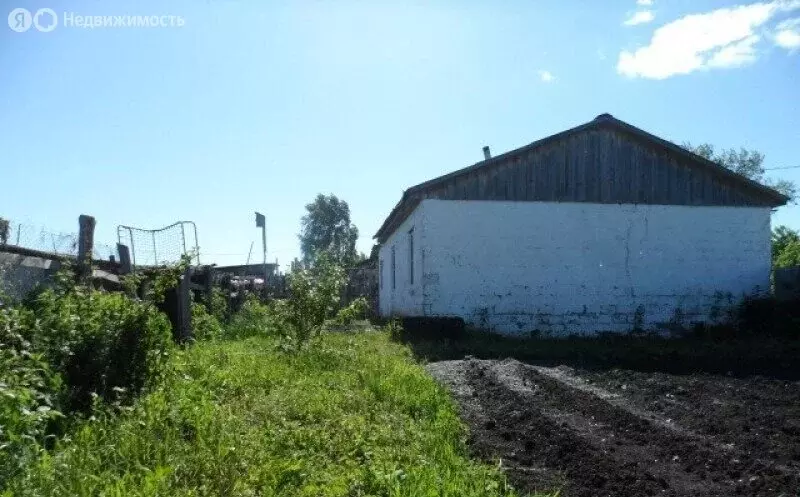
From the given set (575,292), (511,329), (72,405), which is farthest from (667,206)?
(72,405)

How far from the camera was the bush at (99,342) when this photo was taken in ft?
17.0

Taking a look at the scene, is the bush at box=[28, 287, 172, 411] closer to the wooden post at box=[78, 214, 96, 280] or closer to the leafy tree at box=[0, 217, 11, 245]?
the wooden post at box=[78, 214, 96, 280]

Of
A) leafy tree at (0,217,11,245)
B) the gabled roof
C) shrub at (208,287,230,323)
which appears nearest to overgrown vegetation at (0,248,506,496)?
leafy tree at (0,217,11,245)

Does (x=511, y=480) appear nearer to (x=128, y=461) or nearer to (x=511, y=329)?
(x=128, y=461)

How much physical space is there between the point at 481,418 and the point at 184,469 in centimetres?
286

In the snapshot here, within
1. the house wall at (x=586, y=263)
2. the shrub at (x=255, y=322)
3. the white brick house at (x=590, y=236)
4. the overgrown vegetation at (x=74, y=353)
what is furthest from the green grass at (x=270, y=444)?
the white brick house at (x=590, y=236)

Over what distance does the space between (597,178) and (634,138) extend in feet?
4.66

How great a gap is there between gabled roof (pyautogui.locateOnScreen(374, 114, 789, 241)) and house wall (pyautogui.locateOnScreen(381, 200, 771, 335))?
1.25ft

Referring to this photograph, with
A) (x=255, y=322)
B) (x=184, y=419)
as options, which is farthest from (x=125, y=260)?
(x=184, y=419)

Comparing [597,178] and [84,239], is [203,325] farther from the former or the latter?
[597,178]

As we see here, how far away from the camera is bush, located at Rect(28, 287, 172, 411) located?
5195 millimetres

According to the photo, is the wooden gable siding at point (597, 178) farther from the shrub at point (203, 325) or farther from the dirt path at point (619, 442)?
the dirt path at point (619, 442)

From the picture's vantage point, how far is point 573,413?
19.3ft

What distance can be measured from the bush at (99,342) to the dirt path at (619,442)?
3.16 m
